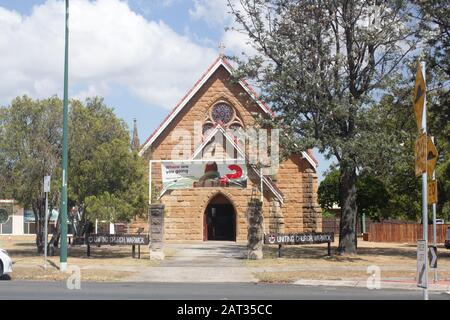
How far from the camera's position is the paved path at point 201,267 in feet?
62.6

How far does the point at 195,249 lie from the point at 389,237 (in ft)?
69.4

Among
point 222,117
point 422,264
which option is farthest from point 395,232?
point 422,264

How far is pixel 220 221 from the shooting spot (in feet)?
125

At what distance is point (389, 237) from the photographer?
155ft

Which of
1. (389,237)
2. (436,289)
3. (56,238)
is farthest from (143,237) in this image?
(389,237)

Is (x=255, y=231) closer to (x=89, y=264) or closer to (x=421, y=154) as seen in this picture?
(x=89, y=264)

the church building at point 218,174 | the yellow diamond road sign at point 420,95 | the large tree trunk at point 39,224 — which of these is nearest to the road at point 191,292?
the yellow diamond road sign at point 420,95

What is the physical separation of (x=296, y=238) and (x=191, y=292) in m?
12.0

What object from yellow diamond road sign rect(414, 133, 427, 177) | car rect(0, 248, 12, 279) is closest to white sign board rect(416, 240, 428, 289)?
yellow diamond road sign rect(414, 133, 427, 177)

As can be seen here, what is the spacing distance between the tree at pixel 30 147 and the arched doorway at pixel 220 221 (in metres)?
12.1

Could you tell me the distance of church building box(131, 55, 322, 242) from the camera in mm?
35688

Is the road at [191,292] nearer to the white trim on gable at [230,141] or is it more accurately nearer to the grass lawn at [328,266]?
the grass lawn at [328,266]

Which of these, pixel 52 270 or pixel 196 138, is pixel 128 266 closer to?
pixel 52 270

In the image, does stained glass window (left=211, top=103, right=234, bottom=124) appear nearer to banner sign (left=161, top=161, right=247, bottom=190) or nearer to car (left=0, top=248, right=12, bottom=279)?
banner sign (left=161, top=161, right=247, bottom=190)
